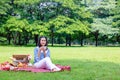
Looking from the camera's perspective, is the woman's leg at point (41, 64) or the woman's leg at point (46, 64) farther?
the woman's leg at point (41, 64)

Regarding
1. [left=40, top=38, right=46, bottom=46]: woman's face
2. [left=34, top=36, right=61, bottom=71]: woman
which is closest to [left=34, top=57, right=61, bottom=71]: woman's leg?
[left=34, top=36, right=61, bottom=71]: woman

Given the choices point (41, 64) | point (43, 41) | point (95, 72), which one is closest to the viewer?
point (95, 72)

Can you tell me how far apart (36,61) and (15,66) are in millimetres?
716

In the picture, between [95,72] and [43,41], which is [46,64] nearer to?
[43,41]

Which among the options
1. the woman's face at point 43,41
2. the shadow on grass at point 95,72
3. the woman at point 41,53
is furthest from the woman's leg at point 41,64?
the shadow on grass at point 95,72

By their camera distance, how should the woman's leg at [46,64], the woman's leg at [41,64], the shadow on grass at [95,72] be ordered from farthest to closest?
the woman's leg at [41,64] < the woman's leg at [46,64] < the shadow on grass at [95,72]

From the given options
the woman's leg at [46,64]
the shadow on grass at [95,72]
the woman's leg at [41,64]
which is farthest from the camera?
the woman's leg at [41,64]

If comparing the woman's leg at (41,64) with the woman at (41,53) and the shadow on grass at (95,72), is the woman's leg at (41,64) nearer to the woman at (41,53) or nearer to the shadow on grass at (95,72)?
the woman at (41,53)

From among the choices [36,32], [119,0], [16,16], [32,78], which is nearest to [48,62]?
[32,78]

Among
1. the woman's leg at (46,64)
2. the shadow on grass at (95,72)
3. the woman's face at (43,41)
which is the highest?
the woman's face at (43,41)

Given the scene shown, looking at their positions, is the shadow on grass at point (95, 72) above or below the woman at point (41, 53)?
below

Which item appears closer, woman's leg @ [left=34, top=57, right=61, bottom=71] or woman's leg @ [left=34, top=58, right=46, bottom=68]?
woman's leg @ [left=34, top=57, right=61, bottom=71]

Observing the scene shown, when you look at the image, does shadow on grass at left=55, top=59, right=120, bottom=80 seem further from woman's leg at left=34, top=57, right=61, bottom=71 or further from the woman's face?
the woman's face

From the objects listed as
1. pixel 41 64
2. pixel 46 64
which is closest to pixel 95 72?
pixel 46 64
